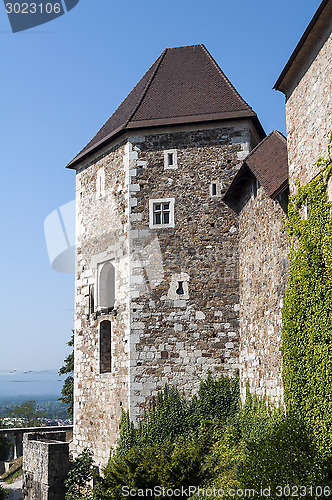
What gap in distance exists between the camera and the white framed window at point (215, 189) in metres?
16.7

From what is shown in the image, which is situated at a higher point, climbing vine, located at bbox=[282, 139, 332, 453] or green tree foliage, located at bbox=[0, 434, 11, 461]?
climbing vine, located at bbox=[282, 139, 332, 453]

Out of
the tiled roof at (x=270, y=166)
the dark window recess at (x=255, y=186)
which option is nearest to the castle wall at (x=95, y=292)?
the tiled roof at (x=270, y=166)

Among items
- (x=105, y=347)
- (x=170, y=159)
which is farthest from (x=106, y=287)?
(x=170, y=159)

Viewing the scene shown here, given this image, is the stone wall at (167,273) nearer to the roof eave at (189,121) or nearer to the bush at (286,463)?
the roof eave at (189,121)

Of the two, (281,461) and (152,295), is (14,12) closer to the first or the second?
(152,295)

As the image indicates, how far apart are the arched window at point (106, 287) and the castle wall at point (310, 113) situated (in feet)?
26.9

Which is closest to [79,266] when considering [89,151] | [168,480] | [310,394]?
[89,151]

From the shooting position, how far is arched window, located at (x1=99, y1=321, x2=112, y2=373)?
17578 mm

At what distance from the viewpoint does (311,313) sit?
9734 mm

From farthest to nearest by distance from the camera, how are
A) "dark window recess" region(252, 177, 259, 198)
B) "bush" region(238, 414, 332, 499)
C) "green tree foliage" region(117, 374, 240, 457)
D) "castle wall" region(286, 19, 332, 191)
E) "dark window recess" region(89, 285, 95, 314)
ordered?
"dark window recess" region(89, 285, 95, 314) < "green tree foliage" region(117, 374, 240, 457) < "dark window recess" region(252, 177, 259, 198) < "castle wall" region(286, 19, 332, 191) < "bush" region(238, 414, 332, 499)

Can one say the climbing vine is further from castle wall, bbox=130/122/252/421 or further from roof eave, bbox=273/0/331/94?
castle wall, bbox=130/122/252/421

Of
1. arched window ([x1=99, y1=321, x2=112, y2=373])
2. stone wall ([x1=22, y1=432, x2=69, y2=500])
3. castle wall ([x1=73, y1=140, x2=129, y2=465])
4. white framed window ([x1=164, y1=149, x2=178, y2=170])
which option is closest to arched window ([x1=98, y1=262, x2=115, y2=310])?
castle wall ([x1=73, y1=140, x2=129, y2=465])

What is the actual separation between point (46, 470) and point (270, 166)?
32.7ft

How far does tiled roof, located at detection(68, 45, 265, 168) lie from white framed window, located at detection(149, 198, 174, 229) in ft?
6.96
